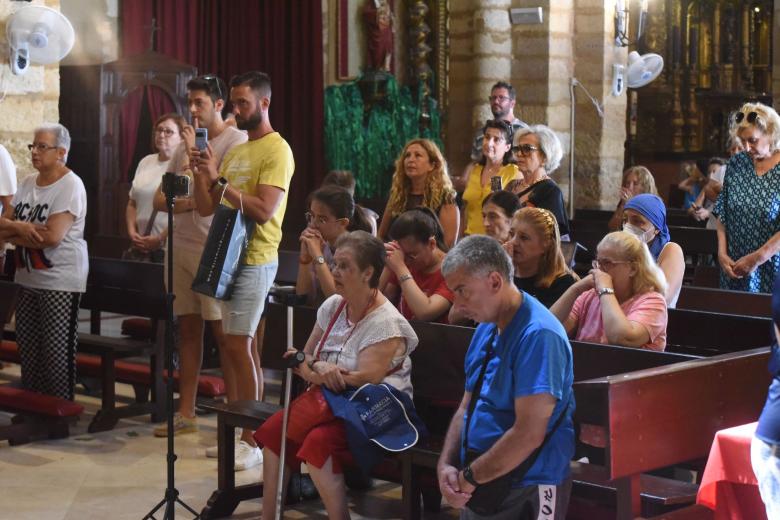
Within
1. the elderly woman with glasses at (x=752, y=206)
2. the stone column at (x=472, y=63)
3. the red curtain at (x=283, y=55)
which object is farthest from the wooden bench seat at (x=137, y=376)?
the red curtain at (x=283, y=55)

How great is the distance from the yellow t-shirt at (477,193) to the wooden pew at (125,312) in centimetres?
168

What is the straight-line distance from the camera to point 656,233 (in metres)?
5.14

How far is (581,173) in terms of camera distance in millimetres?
11102

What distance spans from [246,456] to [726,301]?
7.25 ft

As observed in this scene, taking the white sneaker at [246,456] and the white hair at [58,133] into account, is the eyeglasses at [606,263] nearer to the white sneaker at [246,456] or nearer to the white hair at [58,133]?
the white sneaker at [246,456]

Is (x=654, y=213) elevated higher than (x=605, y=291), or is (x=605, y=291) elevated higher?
(x=654, y=213)

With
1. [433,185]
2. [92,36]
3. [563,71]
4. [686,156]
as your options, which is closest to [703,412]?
[433,185]

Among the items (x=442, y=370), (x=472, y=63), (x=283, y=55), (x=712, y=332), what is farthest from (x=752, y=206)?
(x=283, y=55)

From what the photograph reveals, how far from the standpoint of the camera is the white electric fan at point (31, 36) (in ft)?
25.0

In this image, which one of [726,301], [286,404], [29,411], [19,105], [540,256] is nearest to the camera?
[286,404]

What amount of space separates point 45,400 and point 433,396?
2219 mm

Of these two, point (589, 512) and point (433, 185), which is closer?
point (589, 512)

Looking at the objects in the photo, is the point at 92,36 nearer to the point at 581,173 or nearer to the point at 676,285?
the point at 581,173

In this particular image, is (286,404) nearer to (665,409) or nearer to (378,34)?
(665,409)
